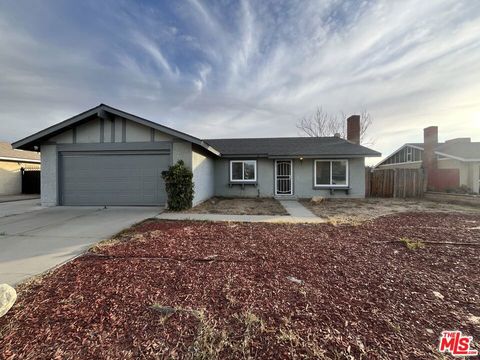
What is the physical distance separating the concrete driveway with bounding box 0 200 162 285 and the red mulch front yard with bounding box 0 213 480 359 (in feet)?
1.81

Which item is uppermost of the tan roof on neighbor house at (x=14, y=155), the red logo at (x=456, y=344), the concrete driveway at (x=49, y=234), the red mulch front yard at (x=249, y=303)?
the tan roof on neighbor house at (x=14, y=155)

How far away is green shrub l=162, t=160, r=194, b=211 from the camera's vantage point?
8.13 metres

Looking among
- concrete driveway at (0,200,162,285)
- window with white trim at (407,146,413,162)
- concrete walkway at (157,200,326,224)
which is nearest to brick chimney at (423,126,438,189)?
window with white trim at (407,146,413,162)

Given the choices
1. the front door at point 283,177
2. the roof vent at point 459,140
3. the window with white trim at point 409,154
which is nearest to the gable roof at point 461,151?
the roof vent at point 459,140

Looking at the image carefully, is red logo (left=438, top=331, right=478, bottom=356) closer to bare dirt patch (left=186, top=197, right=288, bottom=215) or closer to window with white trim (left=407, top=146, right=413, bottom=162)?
bare dirt patch (left=186, top=197, right=288, bottom=215)

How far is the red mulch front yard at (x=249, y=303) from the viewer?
1829mm

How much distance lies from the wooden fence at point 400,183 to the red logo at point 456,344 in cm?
1303

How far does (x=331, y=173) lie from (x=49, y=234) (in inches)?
492

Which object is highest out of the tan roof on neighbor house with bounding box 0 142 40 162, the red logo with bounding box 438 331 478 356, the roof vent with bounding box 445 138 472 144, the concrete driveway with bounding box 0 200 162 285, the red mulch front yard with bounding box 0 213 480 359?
the roof vent with bounding box 445 138 472 144

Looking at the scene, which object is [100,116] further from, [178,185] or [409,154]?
[409,154]

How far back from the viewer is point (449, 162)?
618 inches

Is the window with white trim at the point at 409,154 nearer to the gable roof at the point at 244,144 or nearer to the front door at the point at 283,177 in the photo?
the gable roof at the point at 244,144

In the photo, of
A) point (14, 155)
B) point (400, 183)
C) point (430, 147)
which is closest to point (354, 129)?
point (400, 183)

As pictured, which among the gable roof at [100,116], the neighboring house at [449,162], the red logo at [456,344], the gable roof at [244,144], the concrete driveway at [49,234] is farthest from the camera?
the neighboring house at [449,162]
